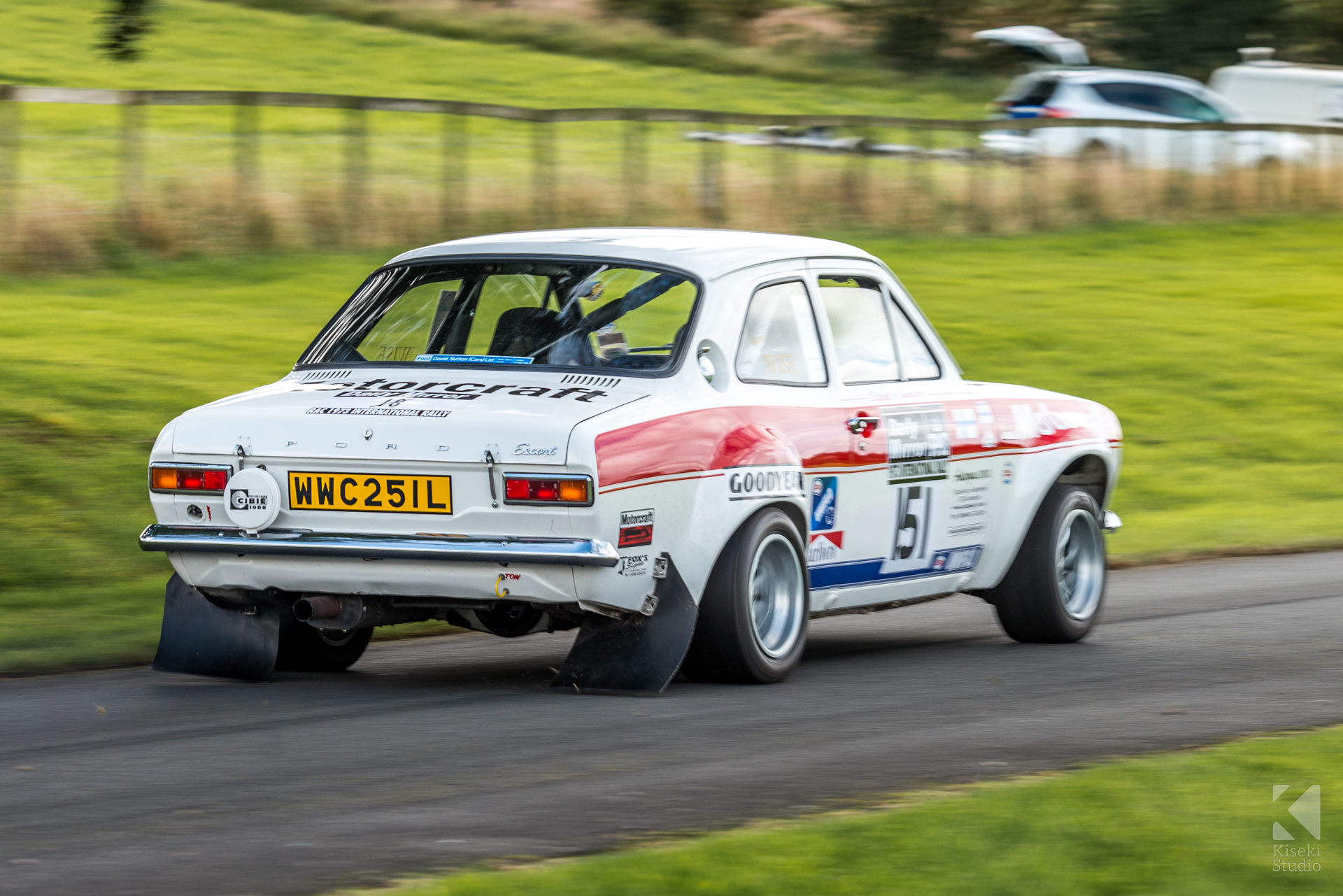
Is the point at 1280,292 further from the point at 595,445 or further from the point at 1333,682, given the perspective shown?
the point at 595,445

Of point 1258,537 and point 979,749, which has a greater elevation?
point 979,749

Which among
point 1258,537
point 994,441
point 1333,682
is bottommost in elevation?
point 1258,537

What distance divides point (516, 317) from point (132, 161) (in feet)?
43.3

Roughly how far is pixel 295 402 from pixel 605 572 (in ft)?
4.23

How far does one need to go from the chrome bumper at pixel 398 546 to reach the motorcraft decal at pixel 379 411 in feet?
1.33

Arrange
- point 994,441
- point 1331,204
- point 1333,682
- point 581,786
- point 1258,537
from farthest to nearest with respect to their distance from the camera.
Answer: point 1331,204 < point 1258,537 < point 994,441 < point 1333,682 < point 581,786

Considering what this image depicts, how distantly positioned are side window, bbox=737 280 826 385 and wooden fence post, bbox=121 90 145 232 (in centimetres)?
1277

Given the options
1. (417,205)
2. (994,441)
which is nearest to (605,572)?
(994,441)

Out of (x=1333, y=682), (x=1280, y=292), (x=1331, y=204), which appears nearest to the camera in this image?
(x=1333, y=682)

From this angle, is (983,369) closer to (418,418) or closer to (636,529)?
(636,529)

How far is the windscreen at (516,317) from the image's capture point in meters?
7.55

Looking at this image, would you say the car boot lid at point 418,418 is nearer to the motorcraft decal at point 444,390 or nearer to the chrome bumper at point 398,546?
the motorcraft decal at point 444,390

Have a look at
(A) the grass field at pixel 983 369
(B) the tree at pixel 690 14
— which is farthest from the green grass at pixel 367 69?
(A) the grass field at pixel 983 369

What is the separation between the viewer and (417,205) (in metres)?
21.7
